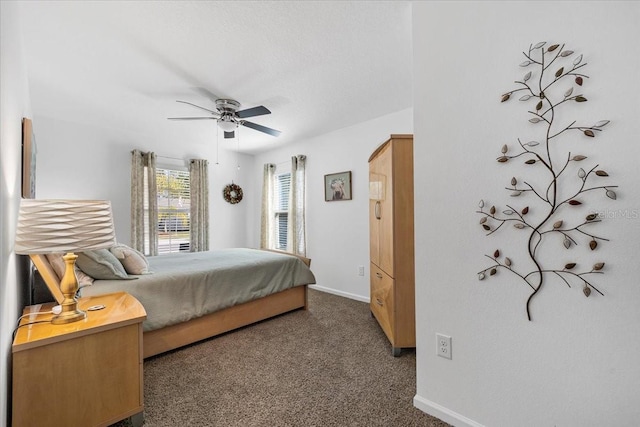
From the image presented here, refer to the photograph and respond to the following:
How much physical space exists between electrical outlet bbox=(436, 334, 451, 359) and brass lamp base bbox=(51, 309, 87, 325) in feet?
6.36

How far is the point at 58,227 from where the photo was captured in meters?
1.23

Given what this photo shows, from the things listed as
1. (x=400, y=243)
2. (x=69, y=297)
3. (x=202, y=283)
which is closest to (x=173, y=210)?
(x=202, y=283)

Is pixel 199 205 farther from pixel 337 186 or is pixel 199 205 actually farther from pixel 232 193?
pixel 337 186

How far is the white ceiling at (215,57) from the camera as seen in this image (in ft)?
5.53

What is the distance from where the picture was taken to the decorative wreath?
5070mm

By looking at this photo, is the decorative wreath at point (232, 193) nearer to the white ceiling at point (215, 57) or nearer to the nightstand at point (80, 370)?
the white ceiling at point (215, 57)

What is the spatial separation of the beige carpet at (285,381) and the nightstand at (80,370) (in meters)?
0.25

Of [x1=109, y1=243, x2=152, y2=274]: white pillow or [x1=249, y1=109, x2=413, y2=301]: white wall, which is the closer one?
[x1=109, y1=243, x2=152, y2=274]: white pillow

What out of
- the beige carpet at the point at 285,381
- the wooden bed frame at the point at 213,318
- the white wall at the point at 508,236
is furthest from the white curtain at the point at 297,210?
the white wall at the point at 508,236

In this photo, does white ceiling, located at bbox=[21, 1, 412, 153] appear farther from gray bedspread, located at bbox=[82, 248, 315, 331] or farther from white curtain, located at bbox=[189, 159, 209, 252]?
gray bedspread, located at bbox=[82, 248, 315, 331]

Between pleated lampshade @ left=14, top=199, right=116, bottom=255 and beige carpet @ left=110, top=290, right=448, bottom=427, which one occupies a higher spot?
pleated lampshade @ left=14, top=199, right=116, bottom=255

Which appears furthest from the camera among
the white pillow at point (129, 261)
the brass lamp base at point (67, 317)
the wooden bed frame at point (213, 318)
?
the white pillow at point (129, 261)

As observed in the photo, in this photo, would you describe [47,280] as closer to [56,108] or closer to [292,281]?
[292,281]

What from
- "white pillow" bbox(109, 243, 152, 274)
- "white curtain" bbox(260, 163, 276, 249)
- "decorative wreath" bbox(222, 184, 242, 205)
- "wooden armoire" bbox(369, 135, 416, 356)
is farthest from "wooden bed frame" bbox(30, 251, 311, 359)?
"decorative wreath" bbox(222, 184, 242, 205)
